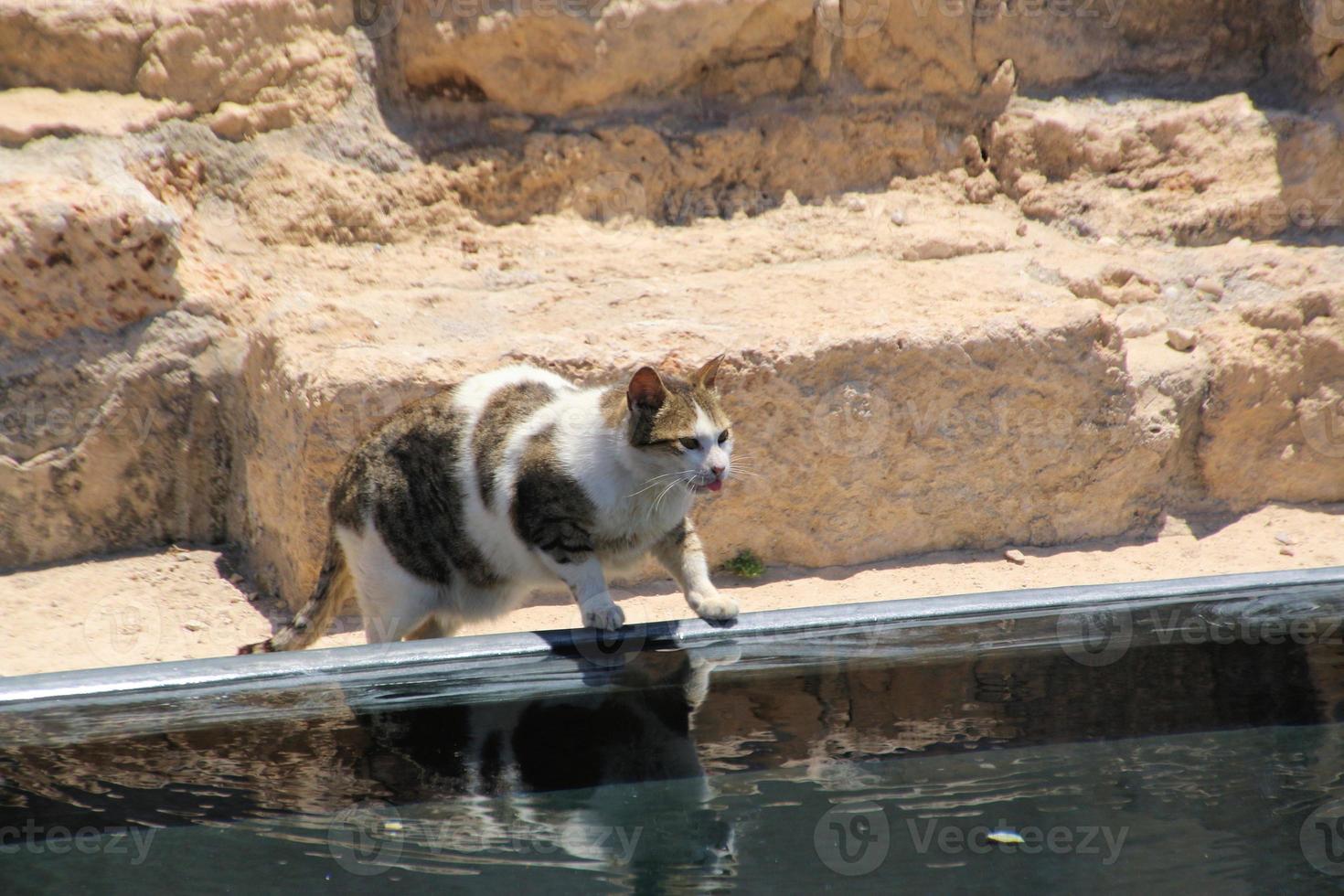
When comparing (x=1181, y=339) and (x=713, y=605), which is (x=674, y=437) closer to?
(x=713, y=605)

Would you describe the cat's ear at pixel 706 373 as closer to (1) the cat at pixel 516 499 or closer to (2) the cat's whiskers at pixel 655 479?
(1) the cat at pixel 516 499

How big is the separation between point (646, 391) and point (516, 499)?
1.64 ft

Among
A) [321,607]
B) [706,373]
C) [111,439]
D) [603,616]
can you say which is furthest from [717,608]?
[111,439]

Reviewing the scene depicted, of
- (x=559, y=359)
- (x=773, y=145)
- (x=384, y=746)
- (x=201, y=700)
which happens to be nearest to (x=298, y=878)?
(x=384, y=746)

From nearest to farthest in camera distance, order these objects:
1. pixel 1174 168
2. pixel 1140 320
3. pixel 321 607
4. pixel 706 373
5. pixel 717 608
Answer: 1. pixel 717 608
2. pixel 706 373
3. pixel 321 607
4. pixel 1140 320
5. pixel 1174 168

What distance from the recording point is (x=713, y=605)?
10.00 ft

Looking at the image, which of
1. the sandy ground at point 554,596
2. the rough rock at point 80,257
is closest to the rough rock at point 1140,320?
the sandy ground at point 554,596

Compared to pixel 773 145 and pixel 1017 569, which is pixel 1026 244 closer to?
pixel 773 145

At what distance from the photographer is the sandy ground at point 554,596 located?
4.41 metres

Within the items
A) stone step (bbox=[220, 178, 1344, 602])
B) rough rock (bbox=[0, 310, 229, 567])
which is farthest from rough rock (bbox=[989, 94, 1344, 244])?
rough rock (bbox=[0, 310, 229, 567])

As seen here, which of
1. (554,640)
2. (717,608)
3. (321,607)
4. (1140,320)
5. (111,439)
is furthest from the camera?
(1140,320)

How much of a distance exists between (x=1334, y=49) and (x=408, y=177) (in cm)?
465

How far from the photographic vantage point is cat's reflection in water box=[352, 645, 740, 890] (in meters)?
2.03

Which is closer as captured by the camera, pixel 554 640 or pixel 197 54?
pixel 554 640
